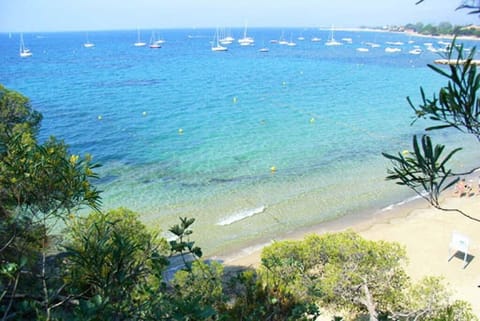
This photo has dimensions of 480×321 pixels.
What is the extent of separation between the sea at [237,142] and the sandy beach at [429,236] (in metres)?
0.72

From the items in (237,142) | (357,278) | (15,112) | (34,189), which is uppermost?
(34,189)

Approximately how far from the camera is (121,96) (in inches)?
1404

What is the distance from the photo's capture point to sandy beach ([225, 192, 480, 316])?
439 inches

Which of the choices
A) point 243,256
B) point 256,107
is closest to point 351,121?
point 256,107

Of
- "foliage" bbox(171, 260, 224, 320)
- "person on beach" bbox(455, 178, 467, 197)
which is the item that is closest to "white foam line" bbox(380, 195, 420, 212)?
"person on beach" bbox(455, 178, 467, 197)

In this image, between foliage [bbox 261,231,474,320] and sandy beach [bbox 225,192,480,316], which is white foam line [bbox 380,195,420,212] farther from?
foliage [bbox 261,231,474,320]

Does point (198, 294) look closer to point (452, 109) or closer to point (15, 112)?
point (452, 109)

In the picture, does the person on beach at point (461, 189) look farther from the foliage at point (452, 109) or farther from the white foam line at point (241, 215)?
the foliage at point (452, 109)

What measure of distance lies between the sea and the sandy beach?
72 centimetres

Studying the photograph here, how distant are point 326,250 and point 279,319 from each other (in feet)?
14.7

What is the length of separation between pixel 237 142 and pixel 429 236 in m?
13.1

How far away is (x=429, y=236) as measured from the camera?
13727 mm

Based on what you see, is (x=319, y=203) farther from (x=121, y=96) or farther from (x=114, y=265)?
(x=121, y=96)

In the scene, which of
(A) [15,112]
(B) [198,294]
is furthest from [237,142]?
Answer: (B) [198,294]
